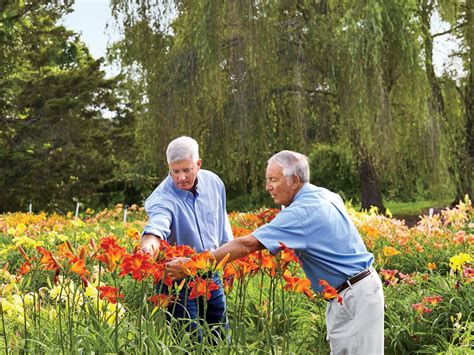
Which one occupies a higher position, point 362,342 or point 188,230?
point 188,230

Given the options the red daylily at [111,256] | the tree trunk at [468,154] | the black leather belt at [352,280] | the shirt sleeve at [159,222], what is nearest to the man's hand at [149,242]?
the shirt sleeve at [159,222]

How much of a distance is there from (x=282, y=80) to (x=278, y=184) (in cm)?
926

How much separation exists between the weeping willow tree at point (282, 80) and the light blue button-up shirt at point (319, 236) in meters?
8.38

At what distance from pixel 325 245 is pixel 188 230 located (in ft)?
2.76

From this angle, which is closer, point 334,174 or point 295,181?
point 295,181

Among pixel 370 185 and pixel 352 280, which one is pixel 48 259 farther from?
pixel 370 185

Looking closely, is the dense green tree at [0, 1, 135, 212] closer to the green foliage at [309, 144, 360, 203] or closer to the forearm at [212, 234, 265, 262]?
the green foliage at [309, 144, 360, 203]

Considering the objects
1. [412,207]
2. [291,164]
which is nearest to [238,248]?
[291,164]

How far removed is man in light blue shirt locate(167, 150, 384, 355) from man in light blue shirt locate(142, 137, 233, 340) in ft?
1.61

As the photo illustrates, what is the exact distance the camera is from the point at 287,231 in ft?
8.44

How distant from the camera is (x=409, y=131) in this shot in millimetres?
11930

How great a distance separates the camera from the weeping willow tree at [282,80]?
1103 centimetres

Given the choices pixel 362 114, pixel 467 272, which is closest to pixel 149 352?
pixel 467 272

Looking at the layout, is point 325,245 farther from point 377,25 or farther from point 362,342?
point 377,25
